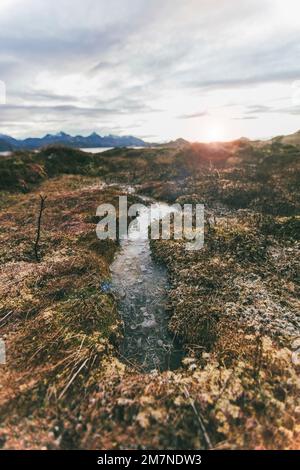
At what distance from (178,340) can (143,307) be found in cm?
256

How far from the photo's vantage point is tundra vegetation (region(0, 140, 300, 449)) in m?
7.79

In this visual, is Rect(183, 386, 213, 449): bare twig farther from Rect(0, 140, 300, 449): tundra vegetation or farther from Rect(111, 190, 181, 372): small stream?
Rect(111, 190, 181, 372): small stream

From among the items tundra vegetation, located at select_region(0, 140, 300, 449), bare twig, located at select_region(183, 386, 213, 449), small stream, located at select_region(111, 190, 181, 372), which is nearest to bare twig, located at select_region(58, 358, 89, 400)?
tundra vegetation, located at select_region(0, 140, 300, 449)

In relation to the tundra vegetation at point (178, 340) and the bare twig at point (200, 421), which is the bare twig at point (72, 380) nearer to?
the tundra vegetation at point (178, 340)

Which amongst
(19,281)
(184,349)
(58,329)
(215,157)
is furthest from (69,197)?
(215,157)

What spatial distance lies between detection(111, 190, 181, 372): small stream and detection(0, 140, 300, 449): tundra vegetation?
419 millimetres

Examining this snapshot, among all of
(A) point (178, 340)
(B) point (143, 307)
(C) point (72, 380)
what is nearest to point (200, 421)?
(A) point (178, 340)

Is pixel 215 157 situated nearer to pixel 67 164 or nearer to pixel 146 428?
pixel 67 164

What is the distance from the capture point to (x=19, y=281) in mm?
14570

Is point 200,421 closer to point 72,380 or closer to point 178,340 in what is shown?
point 178,340

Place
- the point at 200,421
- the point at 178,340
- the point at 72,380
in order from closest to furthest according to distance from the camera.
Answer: the point at 200,421
the point at 72,380
the point at 178,340

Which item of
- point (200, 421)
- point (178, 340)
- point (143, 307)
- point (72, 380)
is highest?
point (143, 307)

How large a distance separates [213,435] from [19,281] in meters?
10.9

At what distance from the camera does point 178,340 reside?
1140 centimetres
